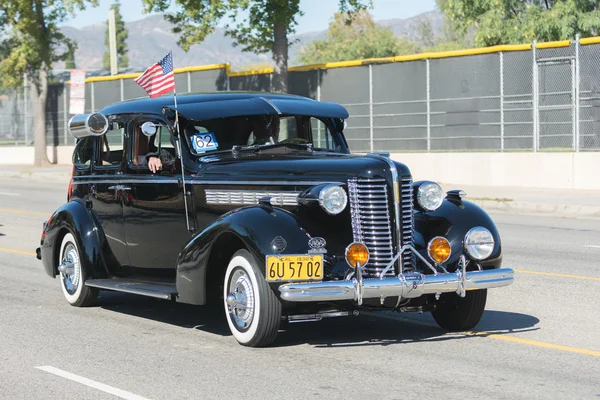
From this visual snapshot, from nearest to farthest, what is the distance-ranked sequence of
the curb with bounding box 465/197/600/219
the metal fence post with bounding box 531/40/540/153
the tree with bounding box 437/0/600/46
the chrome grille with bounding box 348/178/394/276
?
the chrome grille with bounding box 348/178/394/276 < the curb with bounding box 465/197/600/219 < the metal fence post with bounding box 531/40/540/153 < the tree with bounding box 437/0/600/46

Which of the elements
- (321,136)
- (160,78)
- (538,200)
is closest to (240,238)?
(321,136)

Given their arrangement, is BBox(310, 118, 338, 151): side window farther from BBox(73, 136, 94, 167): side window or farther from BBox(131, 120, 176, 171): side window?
BBox(73, 136, 94, 167): side window

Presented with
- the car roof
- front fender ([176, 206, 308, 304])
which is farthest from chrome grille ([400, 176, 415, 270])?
the car roof

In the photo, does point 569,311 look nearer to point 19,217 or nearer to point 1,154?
point 19,217

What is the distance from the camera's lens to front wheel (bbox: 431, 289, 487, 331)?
8242 millimetres

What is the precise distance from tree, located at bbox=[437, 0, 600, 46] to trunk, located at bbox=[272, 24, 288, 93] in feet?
29.7

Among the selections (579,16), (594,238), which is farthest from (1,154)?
(594,238)

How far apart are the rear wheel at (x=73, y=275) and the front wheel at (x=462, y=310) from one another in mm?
3396

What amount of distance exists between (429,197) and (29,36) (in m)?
35.6

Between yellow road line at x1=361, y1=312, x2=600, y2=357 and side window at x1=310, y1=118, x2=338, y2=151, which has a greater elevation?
side window at x1=310, y1=118, x2=338, y2=151

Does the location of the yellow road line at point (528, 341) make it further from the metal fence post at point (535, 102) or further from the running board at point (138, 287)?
the metal fence post at point (535, 102)

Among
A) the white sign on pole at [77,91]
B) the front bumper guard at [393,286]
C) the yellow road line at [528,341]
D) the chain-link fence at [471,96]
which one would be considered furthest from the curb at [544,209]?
→ the white sign on pole at [77,91]

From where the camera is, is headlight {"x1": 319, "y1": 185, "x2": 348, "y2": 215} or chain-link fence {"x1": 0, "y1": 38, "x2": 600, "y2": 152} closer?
headlight {"x1": 319, "y1": 185, "x2": 348, "y2": 215}

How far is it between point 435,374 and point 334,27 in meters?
109
